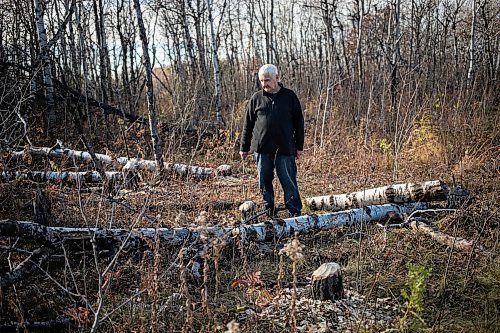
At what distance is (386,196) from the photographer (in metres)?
5.04

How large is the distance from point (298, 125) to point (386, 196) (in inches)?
57.3

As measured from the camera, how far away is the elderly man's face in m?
4.58

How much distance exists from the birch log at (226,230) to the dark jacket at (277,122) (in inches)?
36.8

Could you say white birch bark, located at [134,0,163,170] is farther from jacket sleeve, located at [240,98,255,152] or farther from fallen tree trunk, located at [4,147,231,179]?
jacket sleeve, located at [240,98,255,152]

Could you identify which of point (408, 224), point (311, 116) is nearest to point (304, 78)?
point (311, 116)

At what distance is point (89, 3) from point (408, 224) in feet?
39.8

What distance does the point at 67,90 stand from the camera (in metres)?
8.67

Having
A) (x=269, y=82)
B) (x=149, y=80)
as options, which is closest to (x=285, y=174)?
(x=269, y=82)

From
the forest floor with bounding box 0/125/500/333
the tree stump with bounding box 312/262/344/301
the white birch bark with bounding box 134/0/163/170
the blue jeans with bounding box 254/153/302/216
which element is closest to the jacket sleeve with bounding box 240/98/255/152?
the blue jeans with bounding box 254/153/302/216

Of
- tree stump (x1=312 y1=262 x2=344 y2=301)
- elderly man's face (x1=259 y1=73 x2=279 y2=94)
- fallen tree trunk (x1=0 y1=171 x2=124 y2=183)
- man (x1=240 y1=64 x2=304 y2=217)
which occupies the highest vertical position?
elderly man's face (x1=259 y1=73 x2=279 y2=94)

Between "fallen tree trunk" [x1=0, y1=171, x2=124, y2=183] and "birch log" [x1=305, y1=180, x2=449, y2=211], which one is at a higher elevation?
"fallen tree trunk" [x1=0, y1=171, x2=124, y2=183]

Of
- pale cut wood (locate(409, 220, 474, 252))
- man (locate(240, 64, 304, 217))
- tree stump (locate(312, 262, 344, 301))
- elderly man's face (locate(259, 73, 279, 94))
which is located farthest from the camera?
man (locate(240, 64, 304, 217))

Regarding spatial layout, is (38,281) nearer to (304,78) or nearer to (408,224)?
(408,224)

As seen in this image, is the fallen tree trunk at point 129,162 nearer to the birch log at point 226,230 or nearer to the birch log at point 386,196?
the birch log at point 386,196
